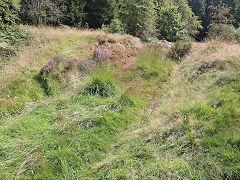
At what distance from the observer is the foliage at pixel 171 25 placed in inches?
425

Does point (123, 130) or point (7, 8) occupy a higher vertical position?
point (7, 8)

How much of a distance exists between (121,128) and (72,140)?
0.97 metres

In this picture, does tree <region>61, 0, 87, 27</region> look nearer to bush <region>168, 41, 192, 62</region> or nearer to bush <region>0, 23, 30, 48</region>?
bush <region>0, 23, 30, 48</region>

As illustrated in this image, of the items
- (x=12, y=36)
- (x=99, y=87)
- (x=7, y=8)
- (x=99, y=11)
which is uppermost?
(x=99, y=11)

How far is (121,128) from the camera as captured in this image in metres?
3.17

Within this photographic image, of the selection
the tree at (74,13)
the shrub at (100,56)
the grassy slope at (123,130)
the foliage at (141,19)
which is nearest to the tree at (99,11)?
the tree at (74,13)

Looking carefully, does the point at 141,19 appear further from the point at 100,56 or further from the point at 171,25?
the point at 100,56

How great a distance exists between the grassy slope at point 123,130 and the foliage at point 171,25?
21.4ft

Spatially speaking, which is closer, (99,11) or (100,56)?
(100,56)

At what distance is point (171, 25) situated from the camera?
36.4ft

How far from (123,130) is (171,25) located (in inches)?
399

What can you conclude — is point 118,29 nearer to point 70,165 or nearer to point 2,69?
point 2,69

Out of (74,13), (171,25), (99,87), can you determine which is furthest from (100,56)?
(74,13)

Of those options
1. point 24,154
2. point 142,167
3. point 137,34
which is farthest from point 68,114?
point 137,34
